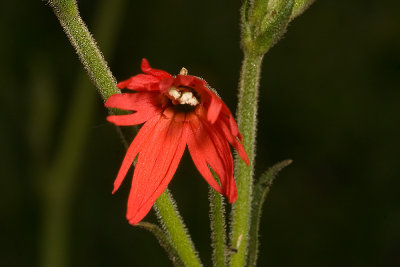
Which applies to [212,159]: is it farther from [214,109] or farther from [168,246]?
[168,246]

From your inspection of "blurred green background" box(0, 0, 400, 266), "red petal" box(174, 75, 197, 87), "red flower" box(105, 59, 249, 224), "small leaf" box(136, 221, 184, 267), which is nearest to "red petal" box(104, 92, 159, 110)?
"red flower" box(105, 59, 249, 224)

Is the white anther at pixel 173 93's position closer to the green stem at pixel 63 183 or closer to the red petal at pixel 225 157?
the red petal at pixel 225 157

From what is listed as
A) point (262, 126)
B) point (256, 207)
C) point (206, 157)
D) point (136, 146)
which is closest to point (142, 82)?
point (136, 146)

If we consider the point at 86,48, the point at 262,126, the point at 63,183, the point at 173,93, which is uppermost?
the point at 86,48

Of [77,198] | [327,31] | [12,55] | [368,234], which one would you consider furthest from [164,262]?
[327,31]

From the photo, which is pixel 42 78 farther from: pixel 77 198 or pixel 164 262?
pixel 164 262

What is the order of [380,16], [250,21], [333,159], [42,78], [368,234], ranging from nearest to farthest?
[250,21] < [42,78] < [368,234] < [333,159] < [380,16]
